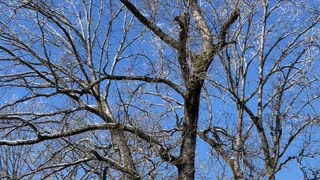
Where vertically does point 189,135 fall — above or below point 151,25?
below

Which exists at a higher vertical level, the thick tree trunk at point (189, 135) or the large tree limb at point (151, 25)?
the large tree limb at point (151, 25)

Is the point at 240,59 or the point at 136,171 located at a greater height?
the point at 240,59

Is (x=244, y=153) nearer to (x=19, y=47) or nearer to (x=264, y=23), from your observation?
(x=264, y=23)

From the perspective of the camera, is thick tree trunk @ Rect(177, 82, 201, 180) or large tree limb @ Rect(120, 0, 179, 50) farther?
large tree limb @ Rect(120, 0, 179, 50)

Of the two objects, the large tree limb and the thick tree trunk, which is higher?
the large tree limb

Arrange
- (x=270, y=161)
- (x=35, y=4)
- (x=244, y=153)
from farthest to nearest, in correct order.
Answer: (x=270, y=161) → (x=244, y=153) → (x=35, y=4)

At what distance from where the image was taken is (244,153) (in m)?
9.87

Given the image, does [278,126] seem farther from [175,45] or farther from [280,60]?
[175,45]

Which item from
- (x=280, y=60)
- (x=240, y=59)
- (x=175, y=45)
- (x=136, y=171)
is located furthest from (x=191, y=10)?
(x=280, y=60)

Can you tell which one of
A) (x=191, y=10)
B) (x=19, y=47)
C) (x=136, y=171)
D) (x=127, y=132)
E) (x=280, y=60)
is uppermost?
(x=280, y=60)

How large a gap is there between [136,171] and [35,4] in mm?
2786

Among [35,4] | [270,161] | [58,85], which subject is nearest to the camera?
[35,4]

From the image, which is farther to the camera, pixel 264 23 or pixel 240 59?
pixel 264 23

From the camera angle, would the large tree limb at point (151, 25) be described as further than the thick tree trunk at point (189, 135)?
Yes
